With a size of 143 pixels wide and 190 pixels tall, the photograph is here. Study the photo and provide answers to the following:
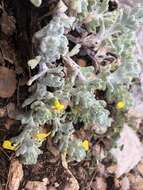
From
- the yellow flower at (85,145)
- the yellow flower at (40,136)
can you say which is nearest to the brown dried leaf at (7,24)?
the yellow flower at (40,136)

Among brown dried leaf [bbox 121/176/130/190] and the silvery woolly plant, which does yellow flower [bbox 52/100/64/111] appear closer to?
the silvery woolly plant

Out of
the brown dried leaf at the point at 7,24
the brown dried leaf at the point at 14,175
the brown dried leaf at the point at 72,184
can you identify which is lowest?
the brown dried leaf at the point at 72,184

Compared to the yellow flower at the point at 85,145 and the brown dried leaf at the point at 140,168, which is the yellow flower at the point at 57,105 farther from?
the brown dried leaf at the point at 140,168

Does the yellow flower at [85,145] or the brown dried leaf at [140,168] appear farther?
the brown dried leaf at [140,168]

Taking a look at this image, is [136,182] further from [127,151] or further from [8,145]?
[8,145]


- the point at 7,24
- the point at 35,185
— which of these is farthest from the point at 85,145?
the point at 7,24

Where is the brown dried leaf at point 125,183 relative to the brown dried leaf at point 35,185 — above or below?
below

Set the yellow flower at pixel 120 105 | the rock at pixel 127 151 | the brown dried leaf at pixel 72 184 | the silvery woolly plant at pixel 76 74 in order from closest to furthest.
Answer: the silvery woolly plant at pixel 76 74, the brown dried leaf at pixel 72 184, the yellow flower at pixel 120 105, the rock at pixel 127 151
